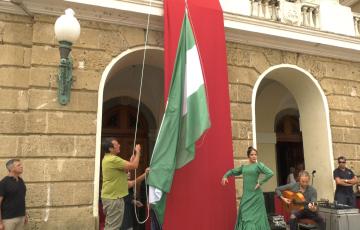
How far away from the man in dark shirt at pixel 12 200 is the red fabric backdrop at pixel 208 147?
2246 millimetres

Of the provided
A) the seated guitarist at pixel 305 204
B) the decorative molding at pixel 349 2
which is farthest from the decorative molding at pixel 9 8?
the decorative molding at pixel 349 2

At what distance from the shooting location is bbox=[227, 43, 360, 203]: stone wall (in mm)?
7641

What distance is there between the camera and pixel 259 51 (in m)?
8.28

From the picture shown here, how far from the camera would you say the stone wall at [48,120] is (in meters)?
6.02

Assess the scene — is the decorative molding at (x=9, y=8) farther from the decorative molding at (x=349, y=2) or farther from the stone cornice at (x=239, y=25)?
the decorative molding at (x=349, y=2)

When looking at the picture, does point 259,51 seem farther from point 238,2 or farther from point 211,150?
point 211,150

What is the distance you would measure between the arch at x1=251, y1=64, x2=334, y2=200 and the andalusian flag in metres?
2.73

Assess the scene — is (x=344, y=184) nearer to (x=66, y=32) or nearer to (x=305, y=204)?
(x=305, y=204)

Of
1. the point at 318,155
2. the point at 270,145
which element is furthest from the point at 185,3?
the point at 270,145

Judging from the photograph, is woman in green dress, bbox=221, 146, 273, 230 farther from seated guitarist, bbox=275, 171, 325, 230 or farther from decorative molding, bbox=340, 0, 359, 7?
decorative molding, bbox=340, 0, 359, 7

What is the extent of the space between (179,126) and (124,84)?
481 cm

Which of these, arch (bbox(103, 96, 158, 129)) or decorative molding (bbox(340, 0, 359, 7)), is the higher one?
decorative molding (bbox(340, 0, 359, 7))

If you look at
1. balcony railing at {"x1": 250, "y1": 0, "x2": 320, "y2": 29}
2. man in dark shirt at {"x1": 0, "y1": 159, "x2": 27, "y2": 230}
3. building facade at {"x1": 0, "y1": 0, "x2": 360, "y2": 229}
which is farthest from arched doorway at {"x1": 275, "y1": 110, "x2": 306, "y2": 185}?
man in dark shirt at {"x1": 0, "y1": 159, "x2": 27, "y2": 230}

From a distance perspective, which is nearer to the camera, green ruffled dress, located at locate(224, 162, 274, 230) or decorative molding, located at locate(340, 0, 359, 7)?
green ruffled dress, located at locate(224, 162, 274, 230)
